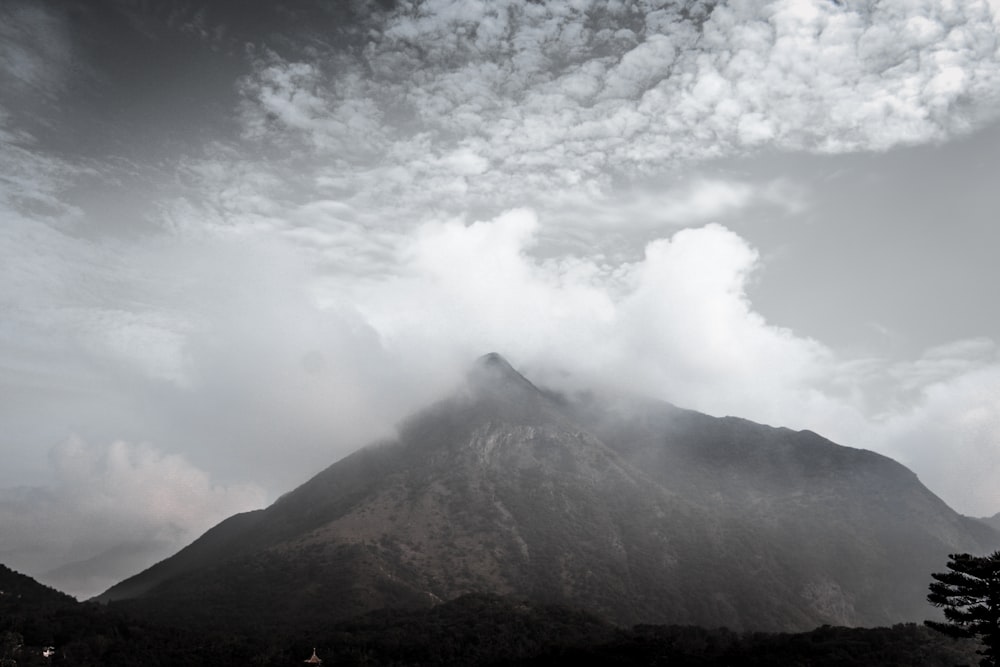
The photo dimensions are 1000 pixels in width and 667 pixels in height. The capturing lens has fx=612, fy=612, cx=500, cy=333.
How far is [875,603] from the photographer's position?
169625mm

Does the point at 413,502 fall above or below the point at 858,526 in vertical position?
above

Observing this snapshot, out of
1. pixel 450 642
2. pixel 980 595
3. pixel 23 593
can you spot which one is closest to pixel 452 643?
pixel 450 642

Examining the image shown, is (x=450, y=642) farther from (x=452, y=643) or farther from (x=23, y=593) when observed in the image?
(x=23, y=593)

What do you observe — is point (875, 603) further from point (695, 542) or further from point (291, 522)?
point (291, 522)

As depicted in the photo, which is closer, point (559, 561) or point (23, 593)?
point (23, 593)

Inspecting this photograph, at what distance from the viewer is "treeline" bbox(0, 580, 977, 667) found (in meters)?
96.2


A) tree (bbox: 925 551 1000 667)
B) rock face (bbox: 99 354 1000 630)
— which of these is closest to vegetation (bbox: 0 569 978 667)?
rock face (bbox: 99 354 1000 630)

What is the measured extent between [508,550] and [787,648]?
281ft

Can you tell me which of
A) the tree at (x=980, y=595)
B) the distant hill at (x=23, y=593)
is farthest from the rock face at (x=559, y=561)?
the tree at (x=980, y=595)

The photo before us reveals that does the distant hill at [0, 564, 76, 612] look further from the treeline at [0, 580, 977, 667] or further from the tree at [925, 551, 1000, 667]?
the tree at [925, 551, 1000, 667]

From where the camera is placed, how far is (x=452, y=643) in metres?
112

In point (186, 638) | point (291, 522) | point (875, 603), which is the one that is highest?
point (291, 522)

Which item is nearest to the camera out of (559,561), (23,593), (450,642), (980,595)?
(980,595)

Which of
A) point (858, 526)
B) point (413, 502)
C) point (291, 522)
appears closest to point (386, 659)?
point (413, 502)
